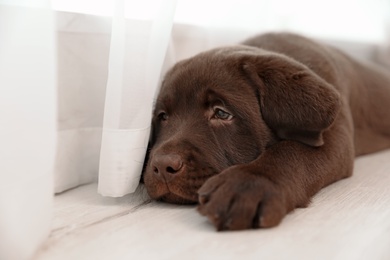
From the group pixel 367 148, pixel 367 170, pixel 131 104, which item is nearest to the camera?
pixel 131 104

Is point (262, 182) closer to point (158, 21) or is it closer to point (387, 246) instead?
point (387, 246)

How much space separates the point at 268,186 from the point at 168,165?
33 centimetres

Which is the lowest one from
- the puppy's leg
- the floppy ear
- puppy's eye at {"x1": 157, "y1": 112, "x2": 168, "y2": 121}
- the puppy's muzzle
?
puppy's eye at {"x1": 157, "y1": 112, "x2": 168, "y2": 121}

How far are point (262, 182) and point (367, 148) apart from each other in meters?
1.45

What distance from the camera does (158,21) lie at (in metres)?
1.67

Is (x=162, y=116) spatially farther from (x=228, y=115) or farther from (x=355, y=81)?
(x=355, y=81)

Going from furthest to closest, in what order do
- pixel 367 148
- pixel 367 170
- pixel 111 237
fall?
pixel 367 148
pixel 367 170
pixel 111 237

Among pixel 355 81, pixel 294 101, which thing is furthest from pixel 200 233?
pixel 355 81

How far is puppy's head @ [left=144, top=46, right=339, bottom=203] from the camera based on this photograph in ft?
5.24

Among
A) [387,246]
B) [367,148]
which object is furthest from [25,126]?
[367,148]

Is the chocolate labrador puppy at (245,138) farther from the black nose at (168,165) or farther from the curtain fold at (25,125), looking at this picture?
the curtain fold at (25,125)

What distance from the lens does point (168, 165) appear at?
154 cm

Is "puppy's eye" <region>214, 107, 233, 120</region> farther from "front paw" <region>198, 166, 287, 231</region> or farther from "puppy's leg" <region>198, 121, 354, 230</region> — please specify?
"front paw" <region>198, 166, 287, 231</region>

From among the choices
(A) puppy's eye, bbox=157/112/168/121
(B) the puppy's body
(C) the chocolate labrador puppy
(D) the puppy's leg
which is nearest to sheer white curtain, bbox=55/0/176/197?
(C) the chocolate labrador puppy
